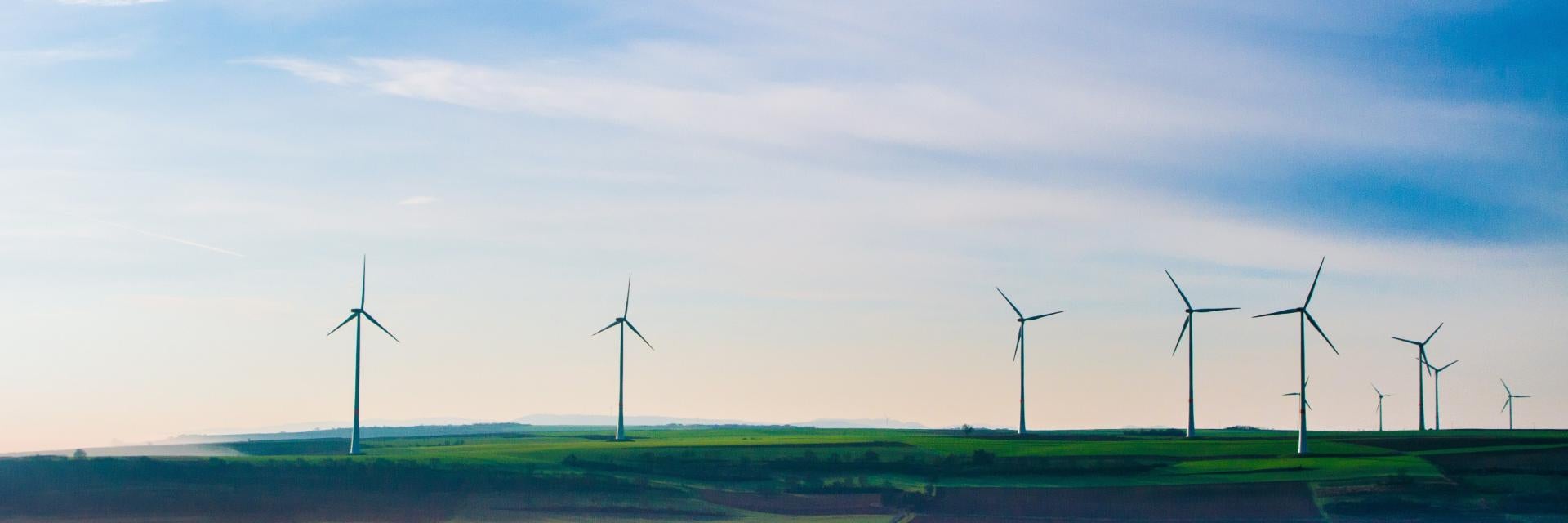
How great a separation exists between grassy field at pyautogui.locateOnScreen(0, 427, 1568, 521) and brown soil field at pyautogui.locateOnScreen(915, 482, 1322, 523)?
0.60ft

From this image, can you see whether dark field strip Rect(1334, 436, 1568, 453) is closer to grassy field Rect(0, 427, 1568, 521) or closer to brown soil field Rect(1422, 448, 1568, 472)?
grassy field Rect(0, 427, 1568, 521)

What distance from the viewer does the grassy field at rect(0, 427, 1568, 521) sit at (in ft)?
285

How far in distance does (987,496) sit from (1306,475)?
827 inches

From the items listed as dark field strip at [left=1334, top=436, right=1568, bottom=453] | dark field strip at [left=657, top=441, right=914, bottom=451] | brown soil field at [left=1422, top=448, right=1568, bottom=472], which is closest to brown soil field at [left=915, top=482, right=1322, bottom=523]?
brown soil field at [left=1422, top=448, right=1568, bottom=472]

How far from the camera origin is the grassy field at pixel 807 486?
285ft

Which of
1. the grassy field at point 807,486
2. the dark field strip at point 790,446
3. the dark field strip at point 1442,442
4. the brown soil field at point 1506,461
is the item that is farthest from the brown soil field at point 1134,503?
the dark field strip at point 1442,442

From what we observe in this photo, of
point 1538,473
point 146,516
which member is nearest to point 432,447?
point 146,516

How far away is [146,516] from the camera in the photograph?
83.4 metres

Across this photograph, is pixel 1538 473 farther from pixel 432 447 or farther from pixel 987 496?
pixel 432 447

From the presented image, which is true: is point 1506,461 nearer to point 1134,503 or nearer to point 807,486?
point 1134,503

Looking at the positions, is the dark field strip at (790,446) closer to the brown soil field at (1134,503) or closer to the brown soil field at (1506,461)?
the brown soil field at (1134,503)

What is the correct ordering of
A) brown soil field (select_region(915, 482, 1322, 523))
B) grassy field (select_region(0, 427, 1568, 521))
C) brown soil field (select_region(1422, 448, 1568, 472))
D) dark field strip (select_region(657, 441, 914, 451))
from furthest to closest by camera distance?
dark field strip (select_region(657, 441, 914, 451))
brown soil field (select_region(1422, 448, 1568, 472))
grassy field (select_region(0, 427, 1568, 521))
brown soil field (select_region(915, 482, 1322, 523))

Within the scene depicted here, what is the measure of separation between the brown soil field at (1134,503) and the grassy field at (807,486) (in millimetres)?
183

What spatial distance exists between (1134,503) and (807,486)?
1977cm
